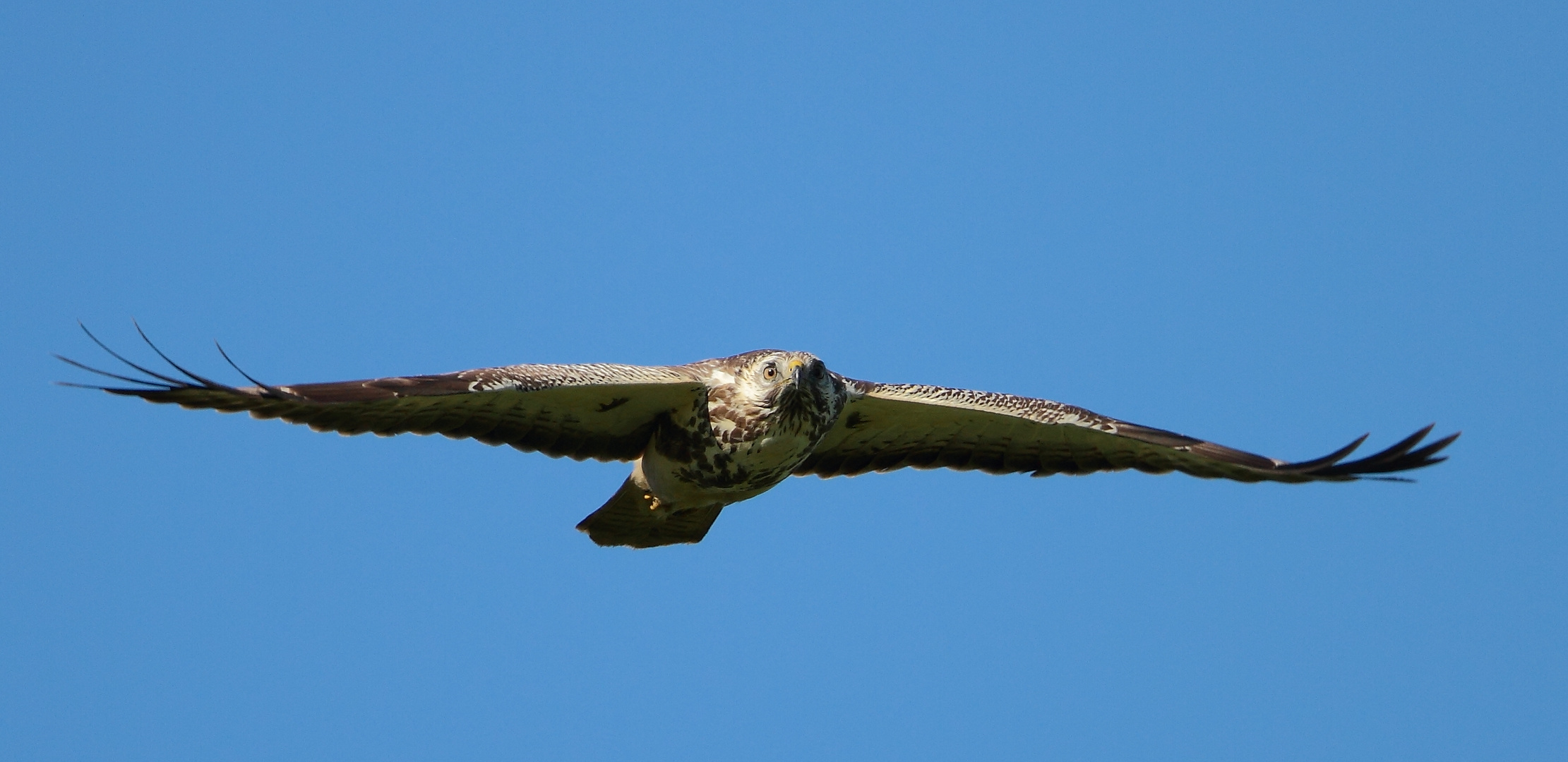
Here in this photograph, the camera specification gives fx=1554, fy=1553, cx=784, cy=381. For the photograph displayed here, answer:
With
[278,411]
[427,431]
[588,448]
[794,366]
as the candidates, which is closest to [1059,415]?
[794,366]

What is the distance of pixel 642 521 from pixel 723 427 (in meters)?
1.39

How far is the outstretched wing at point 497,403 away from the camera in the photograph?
905 centimetres

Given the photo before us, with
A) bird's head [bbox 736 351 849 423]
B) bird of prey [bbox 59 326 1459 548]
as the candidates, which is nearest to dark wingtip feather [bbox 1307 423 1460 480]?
bird of prey [bbox 59 326 1459 548]

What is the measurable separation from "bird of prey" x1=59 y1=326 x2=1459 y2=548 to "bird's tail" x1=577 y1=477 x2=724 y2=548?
0.04 ft

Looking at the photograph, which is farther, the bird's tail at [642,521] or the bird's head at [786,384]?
the bird's tail at [642,521]

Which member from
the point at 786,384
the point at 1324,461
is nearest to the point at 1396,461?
the point at 1324,461

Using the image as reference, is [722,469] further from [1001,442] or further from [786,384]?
[1001,442]

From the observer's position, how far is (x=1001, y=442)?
1202 centimetres

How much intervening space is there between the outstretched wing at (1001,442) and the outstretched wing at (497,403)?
4.65ft

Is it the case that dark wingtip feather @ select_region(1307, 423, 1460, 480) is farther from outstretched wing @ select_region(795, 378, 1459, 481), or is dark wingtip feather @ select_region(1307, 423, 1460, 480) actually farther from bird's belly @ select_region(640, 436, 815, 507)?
bird's belly @ select_region(640, 436, 815, 507)

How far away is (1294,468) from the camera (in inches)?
431

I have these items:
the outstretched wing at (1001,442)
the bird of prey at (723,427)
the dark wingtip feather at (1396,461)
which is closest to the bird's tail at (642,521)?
the bird of prey at (723,427)

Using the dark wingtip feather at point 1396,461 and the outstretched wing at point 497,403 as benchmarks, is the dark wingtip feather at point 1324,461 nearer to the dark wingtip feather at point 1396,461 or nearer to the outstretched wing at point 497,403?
the dark wingtip feather at point 1396,461

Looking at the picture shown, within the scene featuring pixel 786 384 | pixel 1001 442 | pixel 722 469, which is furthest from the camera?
pixel 1001 442
